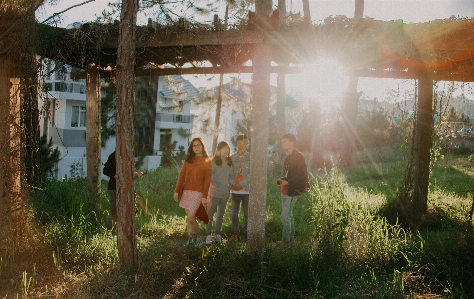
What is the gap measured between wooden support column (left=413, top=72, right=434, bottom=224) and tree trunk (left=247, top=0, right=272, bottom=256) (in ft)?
13.2

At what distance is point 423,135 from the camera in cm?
839

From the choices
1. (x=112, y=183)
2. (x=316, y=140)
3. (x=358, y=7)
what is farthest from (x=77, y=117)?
(x=112, y=183)

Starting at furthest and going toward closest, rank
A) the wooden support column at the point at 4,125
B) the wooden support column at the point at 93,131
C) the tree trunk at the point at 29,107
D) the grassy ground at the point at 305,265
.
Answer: the wooden support column at the point at 93,131, the tree trunk at the point at 29,107, the wooden support column at the point at 4,125, the grassy ground at the point at 305,265

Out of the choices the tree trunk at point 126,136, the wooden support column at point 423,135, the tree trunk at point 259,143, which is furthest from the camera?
the wooden support column at point 423,135

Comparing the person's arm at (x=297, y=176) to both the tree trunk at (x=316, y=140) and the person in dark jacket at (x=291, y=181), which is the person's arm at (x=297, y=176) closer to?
the person in dark jacket at (x=291, y=181)

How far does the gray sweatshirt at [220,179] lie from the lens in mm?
7125

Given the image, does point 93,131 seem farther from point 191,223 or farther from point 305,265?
point 305,265

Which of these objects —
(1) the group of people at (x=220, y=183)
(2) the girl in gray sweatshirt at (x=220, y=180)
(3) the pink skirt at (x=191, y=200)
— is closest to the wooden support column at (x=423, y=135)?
(1) the group of people at (x=220, y=183)

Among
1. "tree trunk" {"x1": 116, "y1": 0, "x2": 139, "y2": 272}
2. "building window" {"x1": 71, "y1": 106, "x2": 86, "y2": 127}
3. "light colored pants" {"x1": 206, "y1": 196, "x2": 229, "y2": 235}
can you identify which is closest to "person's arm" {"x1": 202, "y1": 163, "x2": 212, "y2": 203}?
"light colored pants" {"x1": 206, "y1": 196, "x2": 229, "y2": 235}

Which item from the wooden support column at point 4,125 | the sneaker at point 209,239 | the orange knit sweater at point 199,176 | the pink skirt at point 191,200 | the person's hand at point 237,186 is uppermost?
the wooden support column at point 4,125

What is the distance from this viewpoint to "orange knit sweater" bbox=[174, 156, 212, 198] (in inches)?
265

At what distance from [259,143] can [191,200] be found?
5.62ft

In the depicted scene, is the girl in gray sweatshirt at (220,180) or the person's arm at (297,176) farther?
the girl in gray sweatshirt at (220,180)

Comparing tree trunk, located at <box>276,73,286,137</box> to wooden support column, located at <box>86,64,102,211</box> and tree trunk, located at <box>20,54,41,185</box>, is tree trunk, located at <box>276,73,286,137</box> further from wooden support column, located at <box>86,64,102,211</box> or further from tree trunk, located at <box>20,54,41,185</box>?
tree trunk, located at <box>20,54,41,185</box>
